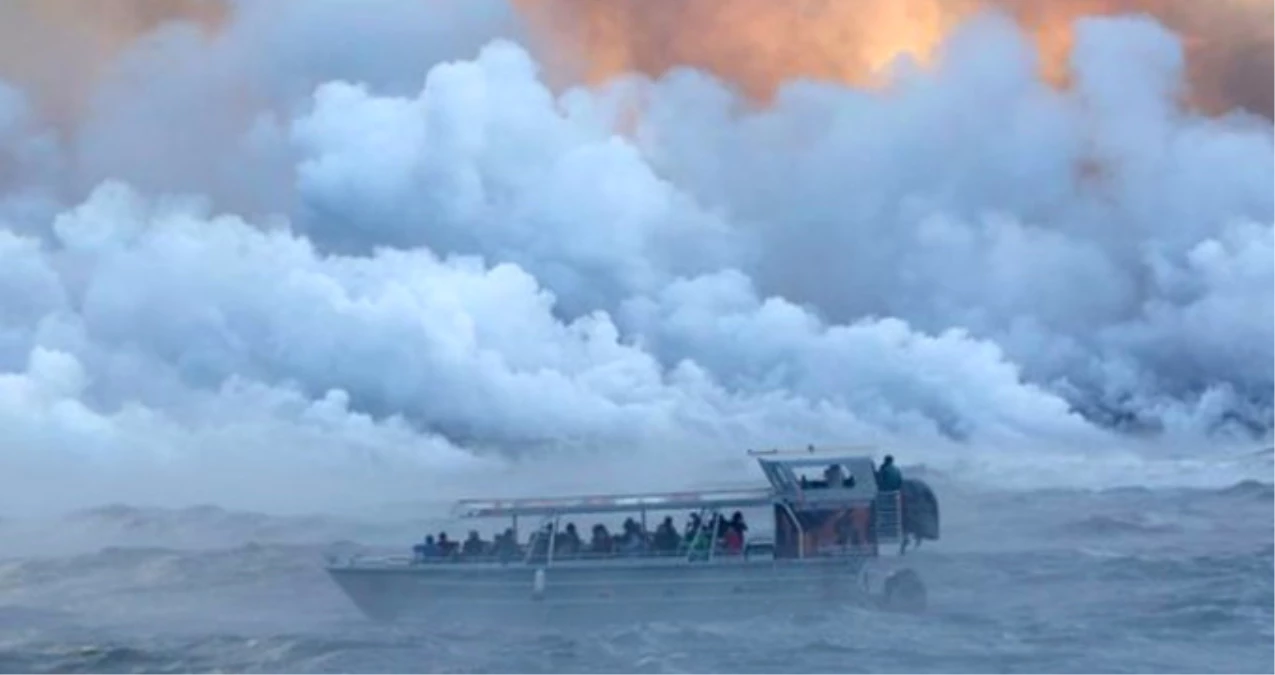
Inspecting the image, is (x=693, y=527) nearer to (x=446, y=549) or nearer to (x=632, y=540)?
(x=632, y=540)

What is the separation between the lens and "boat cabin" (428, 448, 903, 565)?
44188 millimetres

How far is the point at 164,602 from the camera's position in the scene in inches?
2195

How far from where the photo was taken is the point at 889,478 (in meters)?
45.1

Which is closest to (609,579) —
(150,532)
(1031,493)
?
(150,532)

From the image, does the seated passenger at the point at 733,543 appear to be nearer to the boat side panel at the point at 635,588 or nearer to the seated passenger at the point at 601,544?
the boat side panel at the point at 635,588

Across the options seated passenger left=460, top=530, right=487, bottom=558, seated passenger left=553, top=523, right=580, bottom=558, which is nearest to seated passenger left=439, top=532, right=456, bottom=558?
seated passenger left=460, top=530, right=487, bottom=558

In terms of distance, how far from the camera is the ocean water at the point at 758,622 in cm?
3897

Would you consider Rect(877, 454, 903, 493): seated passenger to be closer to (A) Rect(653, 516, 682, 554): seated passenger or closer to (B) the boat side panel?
(B) the boat side panel

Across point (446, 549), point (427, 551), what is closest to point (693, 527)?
point (446, 549)

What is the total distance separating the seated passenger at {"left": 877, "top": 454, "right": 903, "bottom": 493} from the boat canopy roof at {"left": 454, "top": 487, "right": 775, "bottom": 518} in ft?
10.1

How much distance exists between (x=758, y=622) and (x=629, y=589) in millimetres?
3451

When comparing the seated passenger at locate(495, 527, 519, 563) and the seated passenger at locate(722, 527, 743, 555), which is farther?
the seated passenger at locate(495, 527, 519, 563)

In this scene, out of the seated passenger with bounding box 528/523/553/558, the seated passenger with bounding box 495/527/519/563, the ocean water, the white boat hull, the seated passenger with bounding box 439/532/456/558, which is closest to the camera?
the ocean water

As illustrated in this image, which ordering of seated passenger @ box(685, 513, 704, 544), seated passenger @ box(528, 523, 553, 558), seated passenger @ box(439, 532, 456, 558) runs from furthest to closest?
seated passenger @ box(439, 532, 456, 558)
seated passenger @ box(528, 523, 553, 558)
seated passenger @ box(685, 513, 704, 544)
